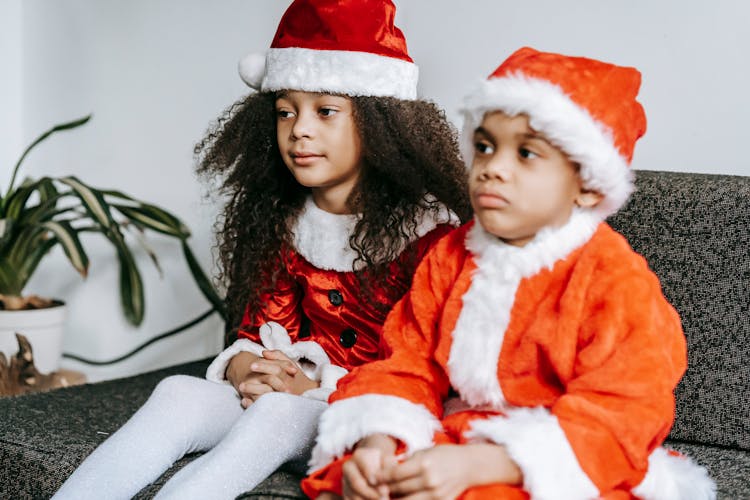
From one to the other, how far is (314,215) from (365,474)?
573 millimetres

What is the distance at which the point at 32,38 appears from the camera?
2.48 metres

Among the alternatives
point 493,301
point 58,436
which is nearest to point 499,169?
point 493,301

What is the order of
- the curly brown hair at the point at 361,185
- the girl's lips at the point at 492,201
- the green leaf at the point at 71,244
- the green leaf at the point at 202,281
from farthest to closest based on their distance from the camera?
the green leaf at the point at 202,281 → the green leaf at the point at 71,244 → the curly brown hair at the point at 361,185 → the girl's lips at the point at 492,201

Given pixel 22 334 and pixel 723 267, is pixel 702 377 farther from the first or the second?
pixel 22 334

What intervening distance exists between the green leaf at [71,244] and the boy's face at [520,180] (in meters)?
1.16

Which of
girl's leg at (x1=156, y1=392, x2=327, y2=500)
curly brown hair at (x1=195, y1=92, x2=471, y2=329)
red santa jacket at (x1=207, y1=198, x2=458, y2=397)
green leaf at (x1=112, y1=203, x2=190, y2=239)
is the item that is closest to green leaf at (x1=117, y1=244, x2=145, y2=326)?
green leaf at (x1=112, y1=203, x2=190, y2=239)

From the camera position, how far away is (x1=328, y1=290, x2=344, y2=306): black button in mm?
1416

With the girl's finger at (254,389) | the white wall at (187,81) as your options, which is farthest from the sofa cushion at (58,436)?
the white wall at (187,81)

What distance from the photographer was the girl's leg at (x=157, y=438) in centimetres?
116

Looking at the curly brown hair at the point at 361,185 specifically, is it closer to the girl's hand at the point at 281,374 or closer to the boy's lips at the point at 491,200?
the girl's hand at the point at 281,374

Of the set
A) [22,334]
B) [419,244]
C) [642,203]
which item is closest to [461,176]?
[419,244]

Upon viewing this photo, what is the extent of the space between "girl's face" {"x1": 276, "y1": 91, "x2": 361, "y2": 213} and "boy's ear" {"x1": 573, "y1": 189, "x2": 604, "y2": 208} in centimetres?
42

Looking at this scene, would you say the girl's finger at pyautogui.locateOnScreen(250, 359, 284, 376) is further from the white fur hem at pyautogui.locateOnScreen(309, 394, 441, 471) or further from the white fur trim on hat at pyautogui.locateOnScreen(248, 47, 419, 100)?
the white fur trim on hat at pyautogui.locateOnScreen(248, 47, 419, 100)

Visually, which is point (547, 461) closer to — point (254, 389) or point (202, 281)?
point (254, 389)
